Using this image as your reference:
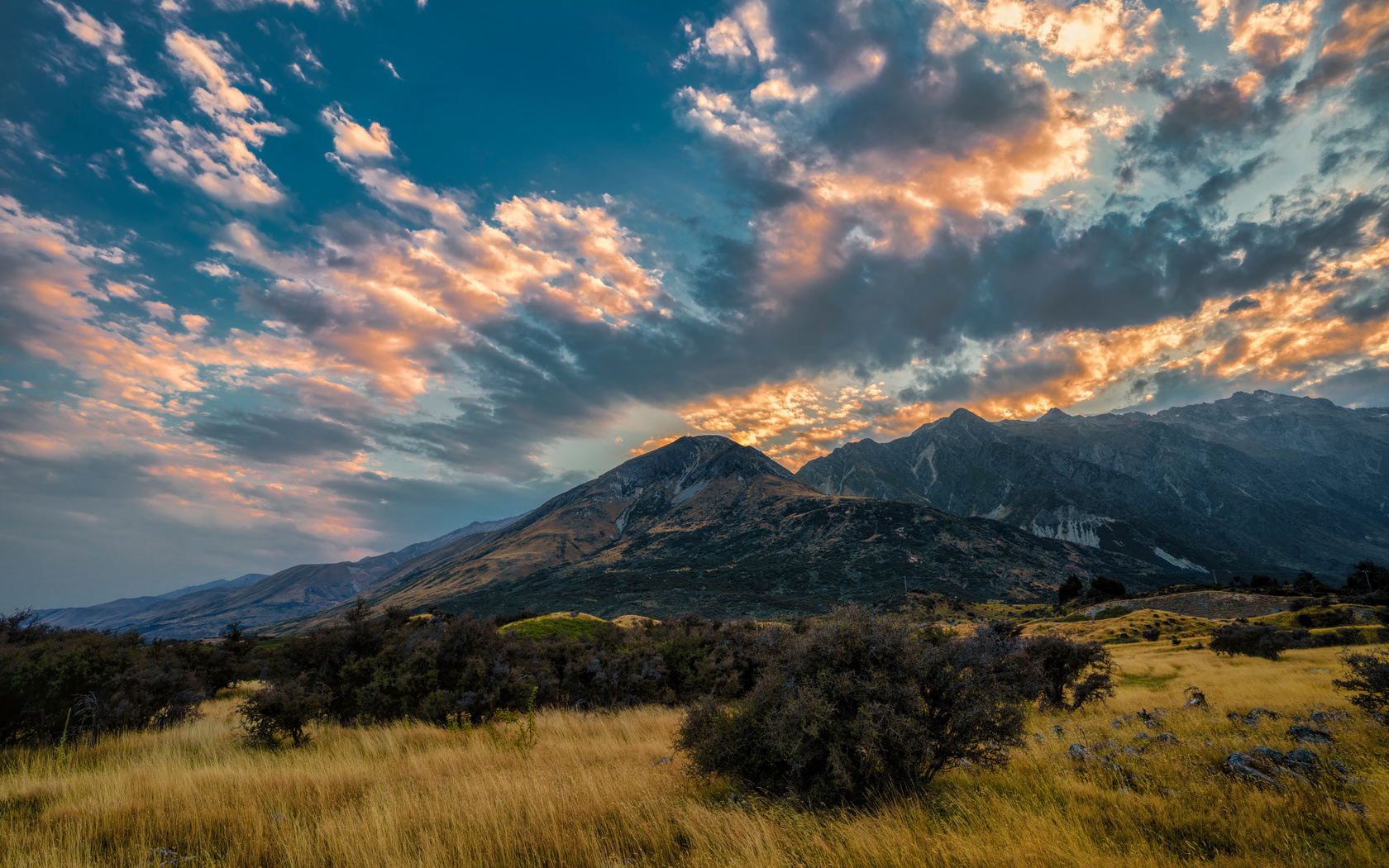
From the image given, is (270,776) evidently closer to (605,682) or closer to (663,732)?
(663,732)

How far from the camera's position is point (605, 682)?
20.6m

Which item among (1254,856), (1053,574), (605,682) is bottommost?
(1053,574)

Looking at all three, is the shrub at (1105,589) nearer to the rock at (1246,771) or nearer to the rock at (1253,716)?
the rock at (1253,716)

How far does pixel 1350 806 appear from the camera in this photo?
594cm

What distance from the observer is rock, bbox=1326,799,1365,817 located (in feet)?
19.0

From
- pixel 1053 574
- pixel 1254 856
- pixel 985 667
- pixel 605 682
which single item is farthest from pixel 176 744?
pixel 1053 574

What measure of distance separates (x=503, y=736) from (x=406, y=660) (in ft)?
15.3

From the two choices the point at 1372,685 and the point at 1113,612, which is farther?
the point at 1113,612

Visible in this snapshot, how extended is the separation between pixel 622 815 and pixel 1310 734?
40.4 ft

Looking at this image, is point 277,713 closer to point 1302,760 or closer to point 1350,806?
point 1350,806

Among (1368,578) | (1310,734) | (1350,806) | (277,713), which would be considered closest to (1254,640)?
(1310,734)

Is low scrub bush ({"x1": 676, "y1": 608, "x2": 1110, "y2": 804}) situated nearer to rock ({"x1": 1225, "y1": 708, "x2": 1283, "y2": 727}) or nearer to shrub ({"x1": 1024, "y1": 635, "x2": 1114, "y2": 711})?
rock ({"x1": 1225, "y1": 708, "x2": 1283, "y2": 727})

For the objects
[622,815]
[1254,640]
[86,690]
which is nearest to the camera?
[622,815]

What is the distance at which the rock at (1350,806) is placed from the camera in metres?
5.80
